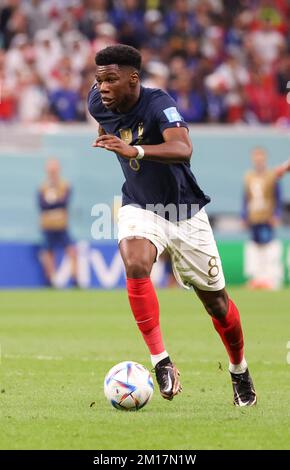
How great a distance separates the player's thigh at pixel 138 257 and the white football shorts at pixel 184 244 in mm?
125

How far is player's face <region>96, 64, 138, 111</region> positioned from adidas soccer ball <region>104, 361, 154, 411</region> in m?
1.81

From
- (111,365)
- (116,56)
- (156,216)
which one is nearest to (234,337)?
(156,216)

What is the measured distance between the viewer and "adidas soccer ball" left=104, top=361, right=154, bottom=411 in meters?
7.28

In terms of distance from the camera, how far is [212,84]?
841 inches

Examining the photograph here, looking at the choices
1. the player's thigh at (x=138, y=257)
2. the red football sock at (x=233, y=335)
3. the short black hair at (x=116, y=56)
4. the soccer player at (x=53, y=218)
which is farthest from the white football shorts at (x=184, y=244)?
the soccer player at (x=53, y=218)

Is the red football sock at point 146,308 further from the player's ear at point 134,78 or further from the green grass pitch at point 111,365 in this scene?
the player's ear at point 134,78

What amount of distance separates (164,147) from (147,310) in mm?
1091

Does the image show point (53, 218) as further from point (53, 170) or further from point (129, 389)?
point (129, 389)

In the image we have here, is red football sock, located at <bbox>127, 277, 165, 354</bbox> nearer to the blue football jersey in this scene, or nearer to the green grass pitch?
the green grass pitch

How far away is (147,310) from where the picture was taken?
737 centimetres

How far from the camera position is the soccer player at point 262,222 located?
795 inches

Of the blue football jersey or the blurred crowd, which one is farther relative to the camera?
the blurred crowd

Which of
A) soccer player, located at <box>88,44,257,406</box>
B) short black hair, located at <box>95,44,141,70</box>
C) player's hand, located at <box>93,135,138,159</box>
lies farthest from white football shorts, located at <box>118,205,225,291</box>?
short black hair, located at <box>95,44,141,70</box>

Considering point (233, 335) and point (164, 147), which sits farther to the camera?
point (233, 335)
